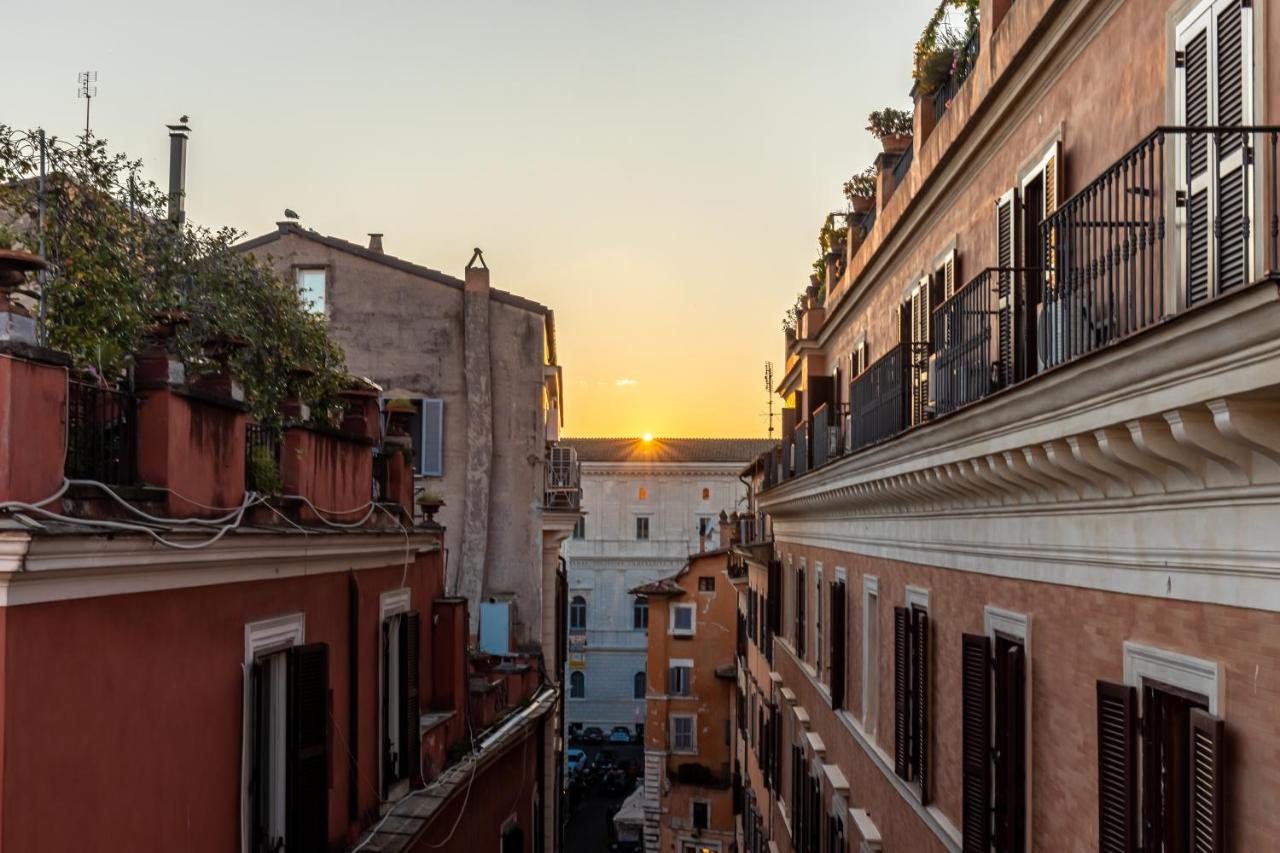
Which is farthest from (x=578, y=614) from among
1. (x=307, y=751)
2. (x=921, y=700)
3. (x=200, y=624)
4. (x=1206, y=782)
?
(x=1206, y=782)

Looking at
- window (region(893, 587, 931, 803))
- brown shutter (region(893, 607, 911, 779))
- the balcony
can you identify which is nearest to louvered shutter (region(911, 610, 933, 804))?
window (region(893, 587, 931, 803))

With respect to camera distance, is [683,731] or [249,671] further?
[683,731]

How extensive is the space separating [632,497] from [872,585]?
188 feet

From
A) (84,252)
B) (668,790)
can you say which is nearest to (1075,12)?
(84,252)

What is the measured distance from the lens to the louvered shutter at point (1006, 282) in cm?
923

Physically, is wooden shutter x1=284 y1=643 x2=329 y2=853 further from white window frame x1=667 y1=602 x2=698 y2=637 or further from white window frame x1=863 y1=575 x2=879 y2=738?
white window frame x1=667 y1=602 x2=698 y2=637

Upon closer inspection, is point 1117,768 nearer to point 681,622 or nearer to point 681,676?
point 681,622

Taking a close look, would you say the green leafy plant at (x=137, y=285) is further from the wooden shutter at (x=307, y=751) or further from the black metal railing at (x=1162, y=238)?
the black metal railing at (x=1162, y=238)

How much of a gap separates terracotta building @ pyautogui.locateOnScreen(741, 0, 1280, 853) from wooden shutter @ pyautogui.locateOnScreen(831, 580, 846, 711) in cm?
87

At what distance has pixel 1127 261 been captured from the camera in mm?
6445

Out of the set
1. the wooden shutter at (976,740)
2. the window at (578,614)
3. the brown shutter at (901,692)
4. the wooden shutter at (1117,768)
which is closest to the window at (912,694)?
the brown shutter at (901,692)

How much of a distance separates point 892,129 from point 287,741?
34.9 ft

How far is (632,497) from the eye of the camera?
72.2m

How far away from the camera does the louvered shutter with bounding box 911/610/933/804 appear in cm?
1207
